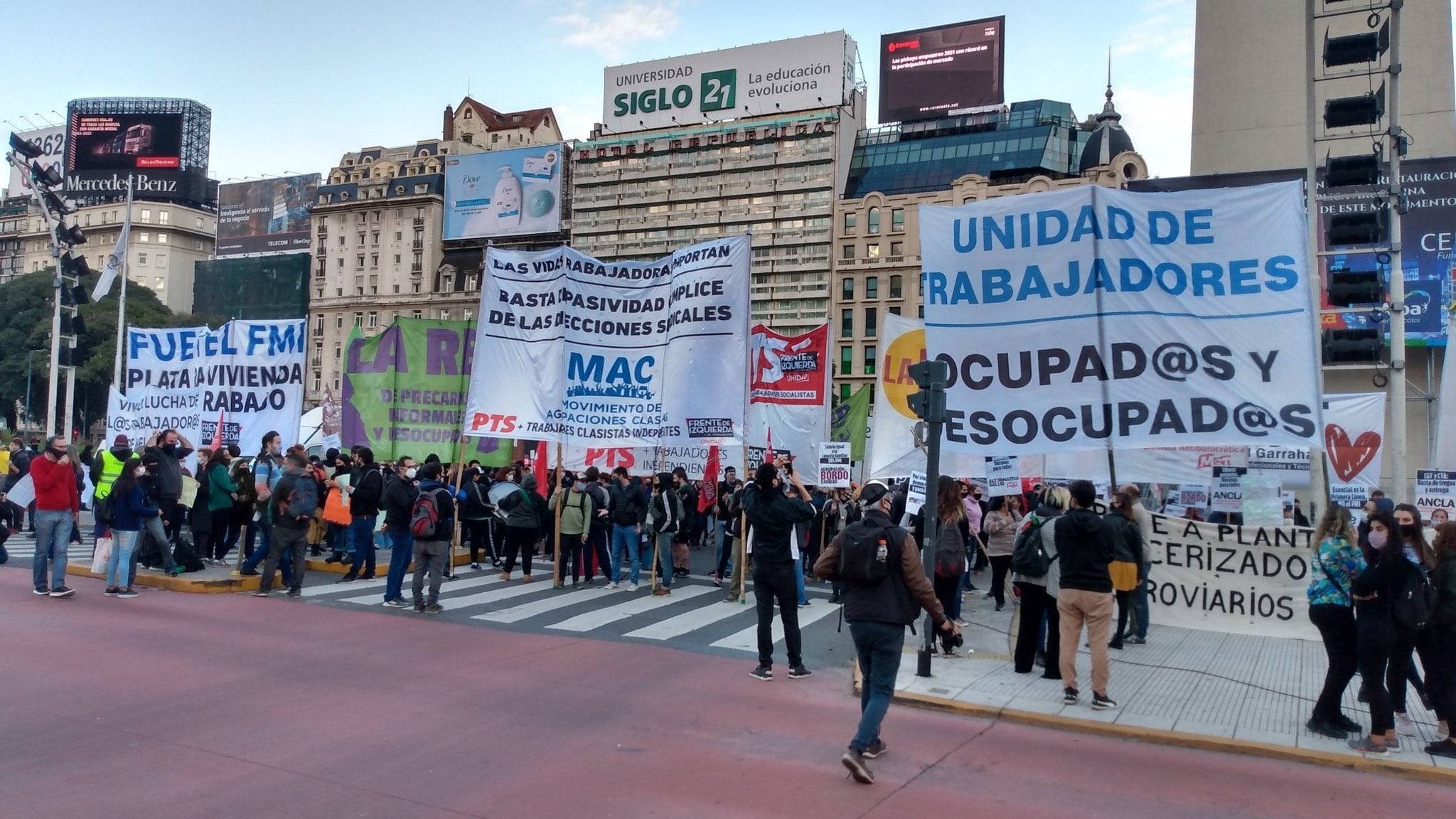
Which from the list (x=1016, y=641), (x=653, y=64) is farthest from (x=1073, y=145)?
(x=1016, y=641)

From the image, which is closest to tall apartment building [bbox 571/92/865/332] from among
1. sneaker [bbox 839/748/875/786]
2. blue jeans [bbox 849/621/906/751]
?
blue jeans [bbox 849/621/906/751]

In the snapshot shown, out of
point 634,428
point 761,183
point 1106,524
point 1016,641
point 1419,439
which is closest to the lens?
point 1106,524

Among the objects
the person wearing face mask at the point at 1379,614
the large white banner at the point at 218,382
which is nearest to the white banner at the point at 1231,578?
the person wearing face mask at the point at 1379,614

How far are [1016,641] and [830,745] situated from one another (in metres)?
3.38

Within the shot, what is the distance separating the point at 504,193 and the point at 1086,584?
85.4m

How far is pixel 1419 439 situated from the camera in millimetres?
39438

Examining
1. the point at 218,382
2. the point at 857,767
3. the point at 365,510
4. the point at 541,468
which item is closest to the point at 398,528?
the point at 365,510

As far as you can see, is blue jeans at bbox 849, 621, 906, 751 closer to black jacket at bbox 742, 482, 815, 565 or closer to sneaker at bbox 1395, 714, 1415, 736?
black jacket at bbox 742, 482, 815, 565

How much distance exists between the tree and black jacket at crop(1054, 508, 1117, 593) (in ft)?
255

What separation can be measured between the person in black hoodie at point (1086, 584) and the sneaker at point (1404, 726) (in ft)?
6.88

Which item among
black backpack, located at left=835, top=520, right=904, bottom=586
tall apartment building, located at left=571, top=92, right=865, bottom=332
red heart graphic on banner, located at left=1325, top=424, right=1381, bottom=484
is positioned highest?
tall apartment building, located at left=571, top=92, right=865, bottom=332

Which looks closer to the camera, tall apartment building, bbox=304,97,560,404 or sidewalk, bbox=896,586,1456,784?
sidewalk, bbox=896,586,1456,784

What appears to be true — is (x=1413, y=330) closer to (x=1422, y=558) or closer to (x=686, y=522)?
(x=686, y=522)

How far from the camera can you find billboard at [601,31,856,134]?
80500 mm
